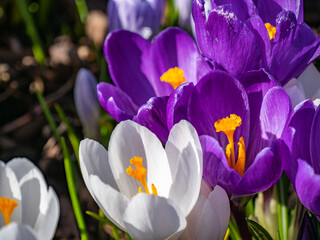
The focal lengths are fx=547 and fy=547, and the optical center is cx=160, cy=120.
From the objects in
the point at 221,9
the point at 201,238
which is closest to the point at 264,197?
the point at 201,238

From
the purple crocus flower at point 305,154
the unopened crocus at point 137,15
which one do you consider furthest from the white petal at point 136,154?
the unopened crocus at point 137,15

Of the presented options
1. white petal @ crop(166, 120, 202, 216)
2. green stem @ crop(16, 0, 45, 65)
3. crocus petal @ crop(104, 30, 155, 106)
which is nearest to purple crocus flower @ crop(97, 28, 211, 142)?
crocus petal @ crop(104, 30, 155, 106)

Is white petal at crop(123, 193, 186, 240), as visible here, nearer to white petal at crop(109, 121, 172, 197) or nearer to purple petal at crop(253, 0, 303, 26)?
white petal at crop(109, 121, 172, 197)

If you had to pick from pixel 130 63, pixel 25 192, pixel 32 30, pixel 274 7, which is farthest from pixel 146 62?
pixel 32 30

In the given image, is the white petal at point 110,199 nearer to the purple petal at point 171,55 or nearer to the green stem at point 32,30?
the purple petal at point 171,55

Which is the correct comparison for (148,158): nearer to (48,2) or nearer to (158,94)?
(158,94)

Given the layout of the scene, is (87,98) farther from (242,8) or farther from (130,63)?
(242,8)
